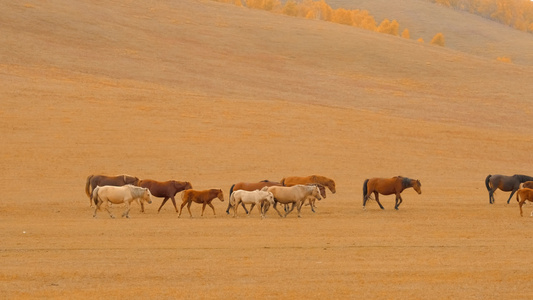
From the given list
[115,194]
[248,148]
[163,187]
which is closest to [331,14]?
[248,148]

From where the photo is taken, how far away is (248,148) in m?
39.9

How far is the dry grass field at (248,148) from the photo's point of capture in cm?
1364

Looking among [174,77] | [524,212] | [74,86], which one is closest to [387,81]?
[174,77]

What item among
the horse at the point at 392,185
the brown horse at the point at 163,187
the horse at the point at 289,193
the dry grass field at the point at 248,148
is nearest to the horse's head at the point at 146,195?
the dry grass field at the point at 248,148

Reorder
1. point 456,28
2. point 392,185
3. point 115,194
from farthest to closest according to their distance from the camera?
point 456,28
point 392,185
point 115,194

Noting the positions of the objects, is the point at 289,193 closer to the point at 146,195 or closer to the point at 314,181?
the point at 314,181

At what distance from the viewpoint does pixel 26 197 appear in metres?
28.0

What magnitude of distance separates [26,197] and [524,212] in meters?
16.4

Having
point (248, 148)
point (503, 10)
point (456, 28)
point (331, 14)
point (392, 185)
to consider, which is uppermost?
point (503, 10)

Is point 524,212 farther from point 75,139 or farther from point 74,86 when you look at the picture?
point 74,86

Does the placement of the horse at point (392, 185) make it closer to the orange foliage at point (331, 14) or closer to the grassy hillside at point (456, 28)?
the grassy hillside at point (456, 28)

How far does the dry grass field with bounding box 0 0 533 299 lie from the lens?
44.8ft

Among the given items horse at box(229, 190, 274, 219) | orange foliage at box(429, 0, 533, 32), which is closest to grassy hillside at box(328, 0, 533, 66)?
orange foliage at box(429, 0, 533, 32)

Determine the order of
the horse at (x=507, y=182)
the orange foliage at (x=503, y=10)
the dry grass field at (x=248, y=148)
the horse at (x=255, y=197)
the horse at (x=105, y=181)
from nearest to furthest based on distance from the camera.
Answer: the dry grass field at (x=248, y=148) < the horse at (x=255, y=197) < the horse at (x=105, y=181) < the horse at (x=507, y=182) < the orange foliage at (x=503, y=10)
